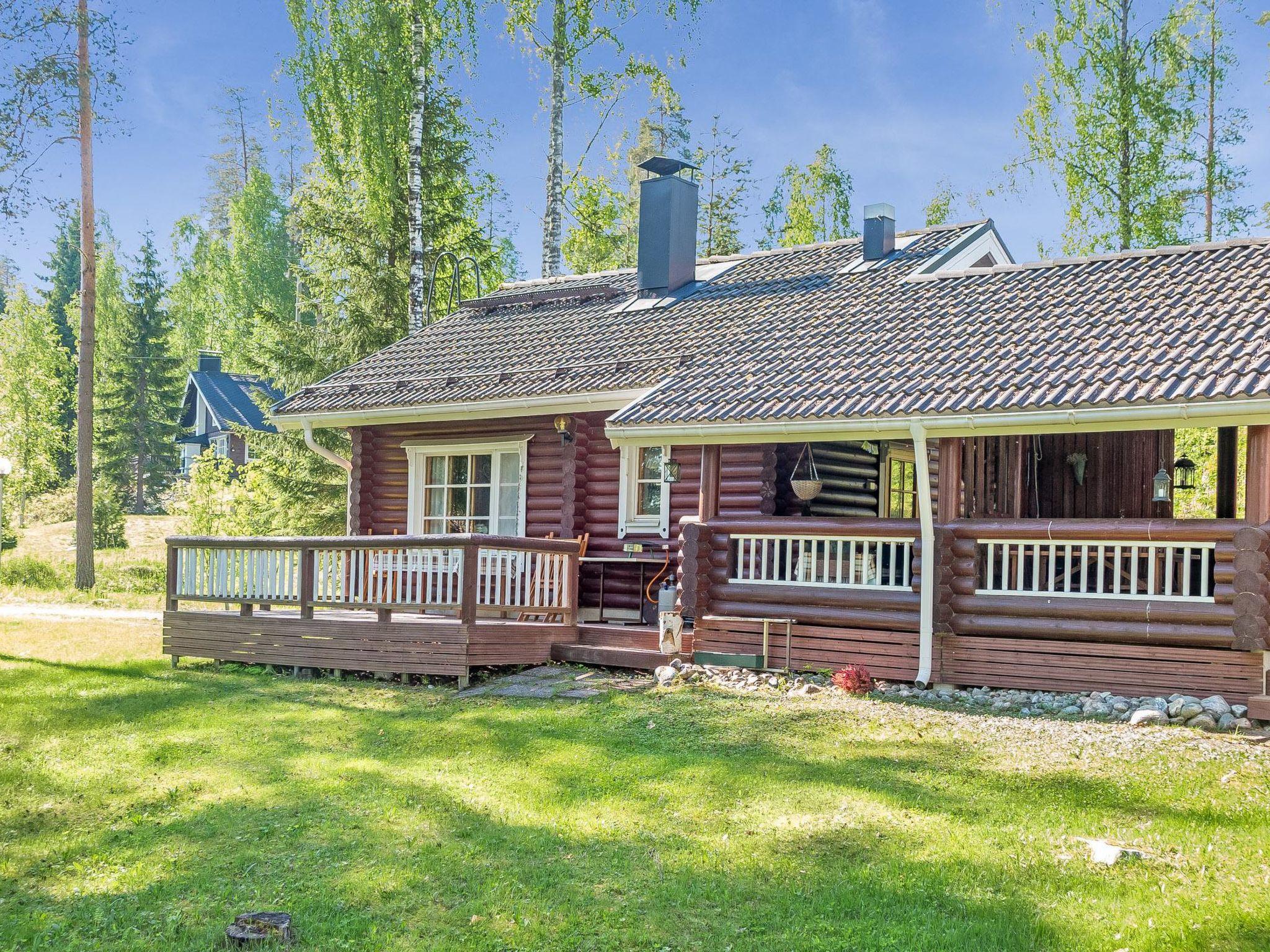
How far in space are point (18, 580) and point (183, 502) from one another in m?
4.44

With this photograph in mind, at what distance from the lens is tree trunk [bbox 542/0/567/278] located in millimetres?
21641

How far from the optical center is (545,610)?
11.8 m

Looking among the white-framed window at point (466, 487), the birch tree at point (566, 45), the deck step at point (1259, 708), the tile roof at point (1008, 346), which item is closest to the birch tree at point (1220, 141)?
the birch tree at point (566, 45)

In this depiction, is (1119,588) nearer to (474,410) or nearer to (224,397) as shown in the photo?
(474,410)

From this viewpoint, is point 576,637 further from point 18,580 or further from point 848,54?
point 848,54

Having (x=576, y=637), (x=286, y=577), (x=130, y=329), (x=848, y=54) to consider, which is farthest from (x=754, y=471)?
(x=130, y=329)

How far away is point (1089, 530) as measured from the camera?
9320 millimetres

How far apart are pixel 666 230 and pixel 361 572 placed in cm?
679

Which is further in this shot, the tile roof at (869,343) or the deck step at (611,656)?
the deck step at (611,656)

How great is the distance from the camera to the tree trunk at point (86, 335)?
22.0 metres

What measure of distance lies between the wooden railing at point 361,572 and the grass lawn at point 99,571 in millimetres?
7357

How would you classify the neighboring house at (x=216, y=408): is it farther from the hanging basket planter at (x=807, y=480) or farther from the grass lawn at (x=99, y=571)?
the hanging basket planter at (x=807, y=480)

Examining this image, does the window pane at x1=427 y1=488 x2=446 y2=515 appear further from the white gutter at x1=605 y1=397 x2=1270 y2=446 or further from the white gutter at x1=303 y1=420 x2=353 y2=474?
the white gutter at x1=605 y1=397 x2=1270 y2=446

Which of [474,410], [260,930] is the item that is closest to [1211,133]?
[474,410]
